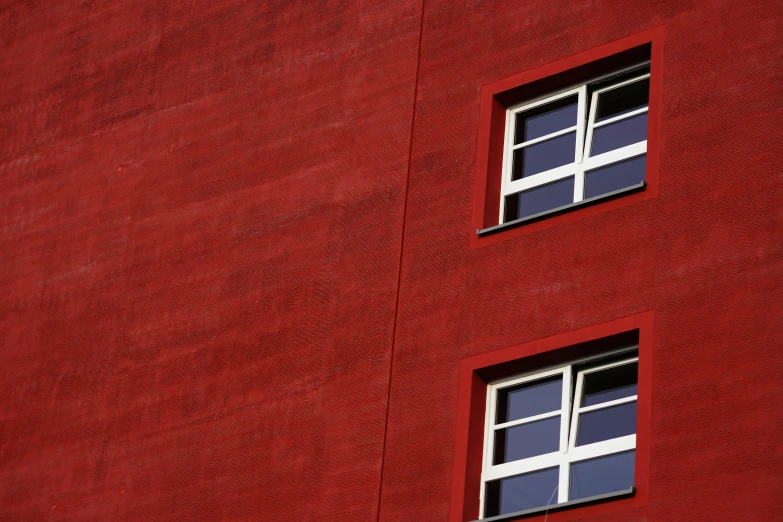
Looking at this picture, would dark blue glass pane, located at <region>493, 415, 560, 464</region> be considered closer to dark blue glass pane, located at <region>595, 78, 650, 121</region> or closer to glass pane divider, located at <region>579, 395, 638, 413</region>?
glass pane divider, located at <region>579, 395, 638, 413</region>

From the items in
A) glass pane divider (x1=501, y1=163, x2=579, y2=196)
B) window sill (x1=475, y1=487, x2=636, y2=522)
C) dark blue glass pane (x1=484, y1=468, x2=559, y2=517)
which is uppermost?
glass pane divider (x1=501, y1=163, x2=579, y2=196)

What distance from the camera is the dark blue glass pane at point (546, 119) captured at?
1720cm

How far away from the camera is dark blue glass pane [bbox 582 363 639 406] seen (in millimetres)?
15188

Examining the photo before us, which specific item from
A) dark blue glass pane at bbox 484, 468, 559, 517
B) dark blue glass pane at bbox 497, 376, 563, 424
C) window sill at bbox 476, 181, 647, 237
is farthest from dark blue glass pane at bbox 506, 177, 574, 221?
dark blue glass pane at bbox 484, 468, 559, 517

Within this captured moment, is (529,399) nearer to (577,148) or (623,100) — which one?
(577,148)

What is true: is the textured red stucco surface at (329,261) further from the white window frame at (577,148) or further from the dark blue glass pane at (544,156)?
the dark blue glass pane at (544,156)

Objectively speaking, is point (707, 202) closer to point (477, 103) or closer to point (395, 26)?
point (477, 103)

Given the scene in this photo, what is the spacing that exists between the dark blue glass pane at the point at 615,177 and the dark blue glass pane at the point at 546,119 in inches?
31.4

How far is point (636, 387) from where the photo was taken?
1512cm

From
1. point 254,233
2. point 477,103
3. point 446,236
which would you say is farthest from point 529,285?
point 254,233

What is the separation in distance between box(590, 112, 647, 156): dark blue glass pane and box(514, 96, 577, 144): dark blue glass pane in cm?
42

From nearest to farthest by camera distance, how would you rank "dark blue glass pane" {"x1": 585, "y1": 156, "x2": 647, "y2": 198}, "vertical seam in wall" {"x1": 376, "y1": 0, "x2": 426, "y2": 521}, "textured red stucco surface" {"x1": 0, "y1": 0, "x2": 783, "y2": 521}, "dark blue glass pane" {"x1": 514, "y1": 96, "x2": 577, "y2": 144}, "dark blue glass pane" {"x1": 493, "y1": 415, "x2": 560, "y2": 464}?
"textured red stucco surface" {"x1": 0, "y1": 0, "x2": 783, "y2": 521}, "dark blue glass pane" {"x1": 493, "y1": 415, "x2": 560, "y2": 464}, "vertical seam in wall" {"x1": 376, "y1": 0, "x2": 426, "y2": 521}, "dark blue glass pane" {"x1": 585, "y1": 156, "x2": 647, "y2": 198}, "dark blue glass pane" {"x1": 514, "y1": 96, "x2": 577, "y2": 144}

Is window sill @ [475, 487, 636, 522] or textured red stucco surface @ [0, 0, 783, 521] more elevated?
textured red stucco surface @ [0, 0, 783, 521]

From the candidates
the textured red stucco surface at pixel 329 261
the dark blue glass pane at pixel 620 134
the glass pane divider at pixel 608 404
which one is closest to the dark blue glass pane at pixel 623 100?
the dark blue glass pane at pixel 620 134
